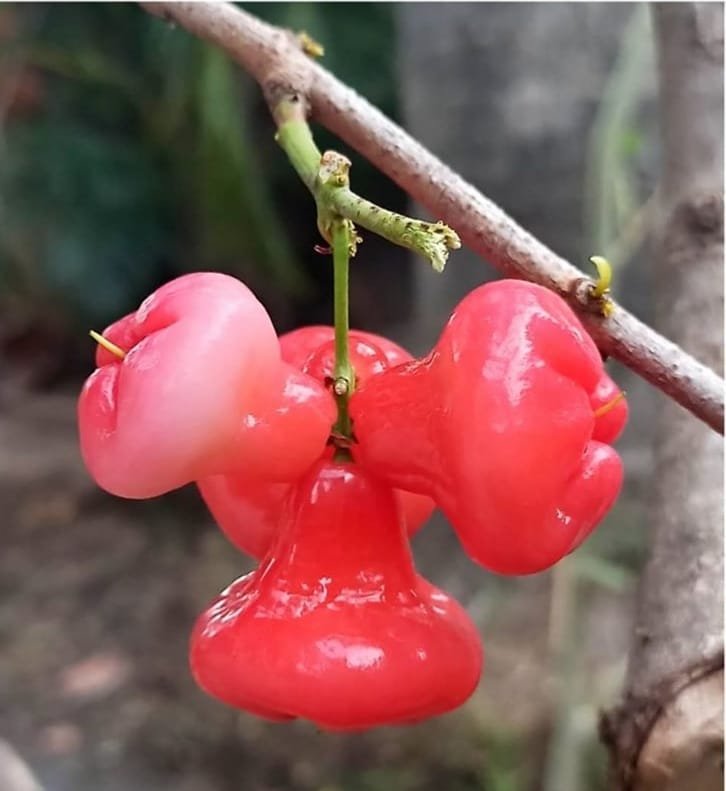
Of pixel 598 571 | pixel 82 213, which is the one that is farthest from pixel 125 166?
pixel 598 571

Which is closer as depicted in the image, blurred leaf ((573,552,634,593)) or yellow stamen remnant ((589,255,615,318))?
yellow stamen remnant ((589,255,615,318))

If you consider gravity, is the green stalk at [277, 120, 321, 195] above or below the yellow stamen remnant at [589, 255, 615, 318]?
above

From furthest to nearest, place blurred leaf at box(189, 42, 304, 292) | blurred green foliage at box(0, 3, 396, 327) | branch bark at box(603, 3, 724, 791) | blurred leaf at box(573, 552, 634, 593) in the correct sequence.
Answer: blurred green foliage at box(0, 3, 396, 327) → blurred leaf at box(189, 42, 304, 292) → blurred leaf at box(573, 552, 634, 593) → branch bark at box(603, 3, 724, 791)

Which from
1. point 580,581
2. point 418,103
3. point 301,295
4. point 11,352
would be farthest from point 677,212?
point 11,352

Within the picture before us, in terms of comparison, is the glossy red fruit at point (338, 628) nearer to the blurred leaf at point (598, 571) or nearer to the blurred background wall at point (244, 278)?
the blurred background wall at point (244, 278)

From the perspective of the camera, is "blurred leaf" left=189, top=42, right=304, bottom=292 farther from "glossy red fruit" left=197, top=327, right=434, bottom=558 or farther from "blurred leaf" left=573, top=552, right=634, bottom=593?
"glossy red fruit" left=197, top=327, right=434, bottom=558

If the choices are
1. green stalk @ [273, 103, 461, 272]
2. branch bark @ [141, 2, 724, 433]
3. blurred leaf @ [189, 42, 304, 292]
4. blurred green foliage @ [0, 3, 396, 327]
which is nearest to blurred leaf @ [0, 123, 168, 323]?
blurred green foliage @ [0, 3, 396, 327]

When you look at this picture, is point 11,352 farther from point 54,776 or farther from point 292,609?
point 292,609
